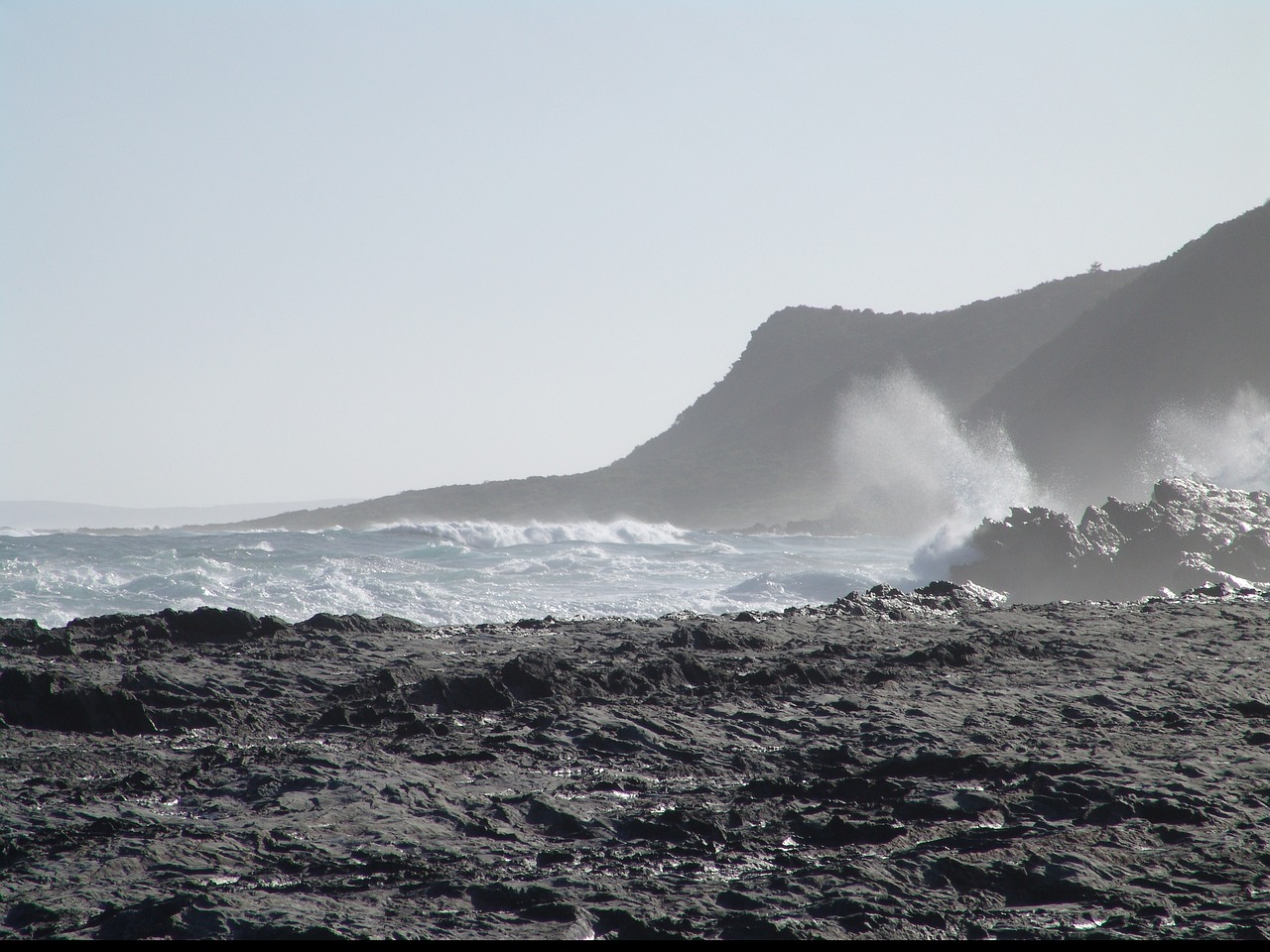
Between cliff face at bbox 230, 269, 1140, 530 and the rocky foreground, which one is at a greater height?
cliff face at bbox 230, 269, 1140, 530

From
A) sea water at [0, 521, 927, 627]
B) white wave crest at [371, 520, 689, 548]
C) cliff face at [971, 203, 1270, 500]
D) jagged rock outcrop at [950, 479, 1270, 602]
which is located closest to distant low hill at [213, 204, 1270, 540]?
cliff face at [971, 203, 1270, 500]

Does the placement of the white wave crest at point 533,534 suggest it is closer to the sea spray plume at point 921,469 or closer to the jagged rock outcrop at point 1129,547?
the sea spray plume at point 921,469

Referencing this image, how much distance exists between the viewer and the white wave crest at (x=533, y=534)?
30.6m

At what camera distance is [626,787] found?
462 centimetres

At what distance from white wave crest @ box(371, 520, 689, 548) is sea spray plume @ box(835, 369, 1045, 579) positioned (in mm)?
9318

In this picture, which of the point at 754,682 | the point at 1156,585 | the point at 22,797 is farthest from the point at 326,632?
the point at 1156,585

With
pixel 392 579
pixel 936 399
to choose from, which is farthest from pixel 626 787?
pixel 936 399

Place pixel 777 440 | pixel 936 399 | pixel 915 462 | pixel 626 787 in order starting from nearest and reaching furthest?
pixel 626 787
pixel 915 462
pixel 936 399
pixel 777 440

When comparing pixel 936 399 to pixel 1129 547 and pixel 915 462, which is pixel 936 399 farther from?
pixel 1129 547

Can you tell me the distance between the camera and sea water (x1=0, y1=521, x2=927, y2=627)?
14016mm

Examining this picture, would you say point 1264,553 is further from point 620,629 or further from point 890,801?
point 890,801

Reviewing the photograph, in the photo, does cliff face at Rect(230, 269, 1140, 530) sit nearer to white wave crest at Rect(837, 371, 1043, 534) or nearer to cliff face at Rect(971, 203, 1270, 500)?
white wave crest at Rect(837, 371, 1043, 534)

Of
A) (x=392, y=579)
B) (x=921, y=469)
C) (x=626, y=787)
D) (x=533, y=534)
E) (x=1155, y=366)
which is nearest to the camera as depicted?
(x=626, y=787)

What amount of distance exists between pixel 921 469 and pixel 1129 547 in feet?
117
